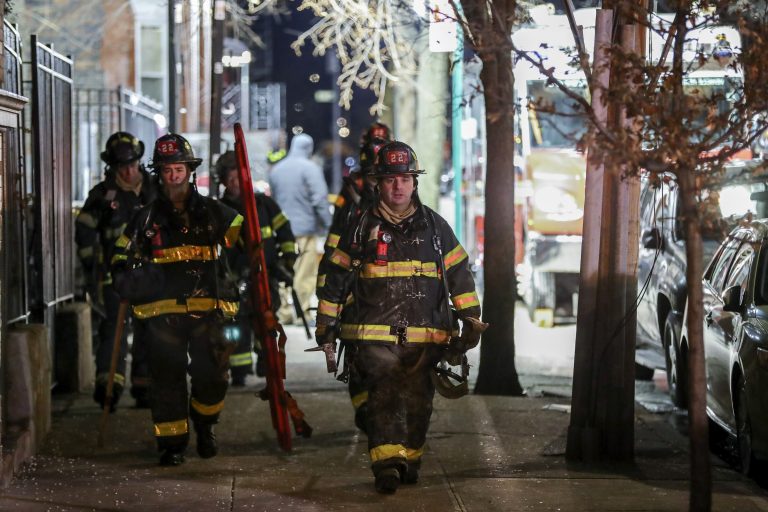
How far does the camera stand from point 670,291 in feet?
33.5

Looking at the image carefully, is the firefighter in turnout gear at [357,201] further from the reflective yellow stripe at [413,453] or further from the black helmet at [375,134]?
the reflective yellow stripe at [413,453]

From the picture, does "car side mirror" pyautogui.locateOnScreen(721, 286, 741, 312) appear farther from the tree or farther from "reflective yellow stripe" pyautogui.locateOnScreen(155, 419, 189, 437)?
"reflective yellow stripe" pyautogui.locateOnScreen(155, 419, 189, 437)

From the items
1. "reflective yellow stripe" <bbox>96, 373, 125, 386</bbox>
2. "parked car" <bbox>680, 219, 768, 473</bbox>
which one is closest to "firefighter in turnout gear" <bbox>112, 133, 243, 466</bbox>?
"reflective yellow stripe" <bbox>96, 373, 125, 386</bbox>

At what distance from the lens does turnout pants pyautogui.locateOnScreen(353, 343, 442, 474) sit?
679 centimetres

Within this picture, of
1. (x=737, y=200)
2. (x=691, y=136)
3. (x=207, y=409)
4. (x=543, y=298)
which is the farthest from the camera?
(x=543, y=298)

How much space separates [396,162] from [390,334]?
36.3 inches

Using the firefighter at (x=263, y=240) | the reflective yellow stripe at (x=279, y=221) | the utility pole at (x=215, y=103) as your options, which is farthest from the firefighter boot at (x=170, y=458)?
the utility pole at (x=215, y=103)

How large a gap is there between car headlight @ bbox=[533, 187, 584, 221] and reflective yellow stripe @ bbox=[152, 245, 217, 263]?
837 centimetres

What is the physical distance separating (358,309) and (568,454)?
172cm

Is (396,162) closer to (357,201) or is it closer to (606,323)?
(606,323)

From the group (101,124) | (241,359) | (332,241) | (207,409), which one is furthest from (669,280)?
(101,124)

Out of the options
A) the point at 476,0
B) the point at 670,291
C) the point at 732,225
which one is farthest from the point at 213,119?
the point at 732,225

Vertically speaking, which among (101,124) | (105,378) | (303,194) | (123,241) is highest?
(101,124)

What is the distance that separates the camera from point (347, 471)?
740 cm
